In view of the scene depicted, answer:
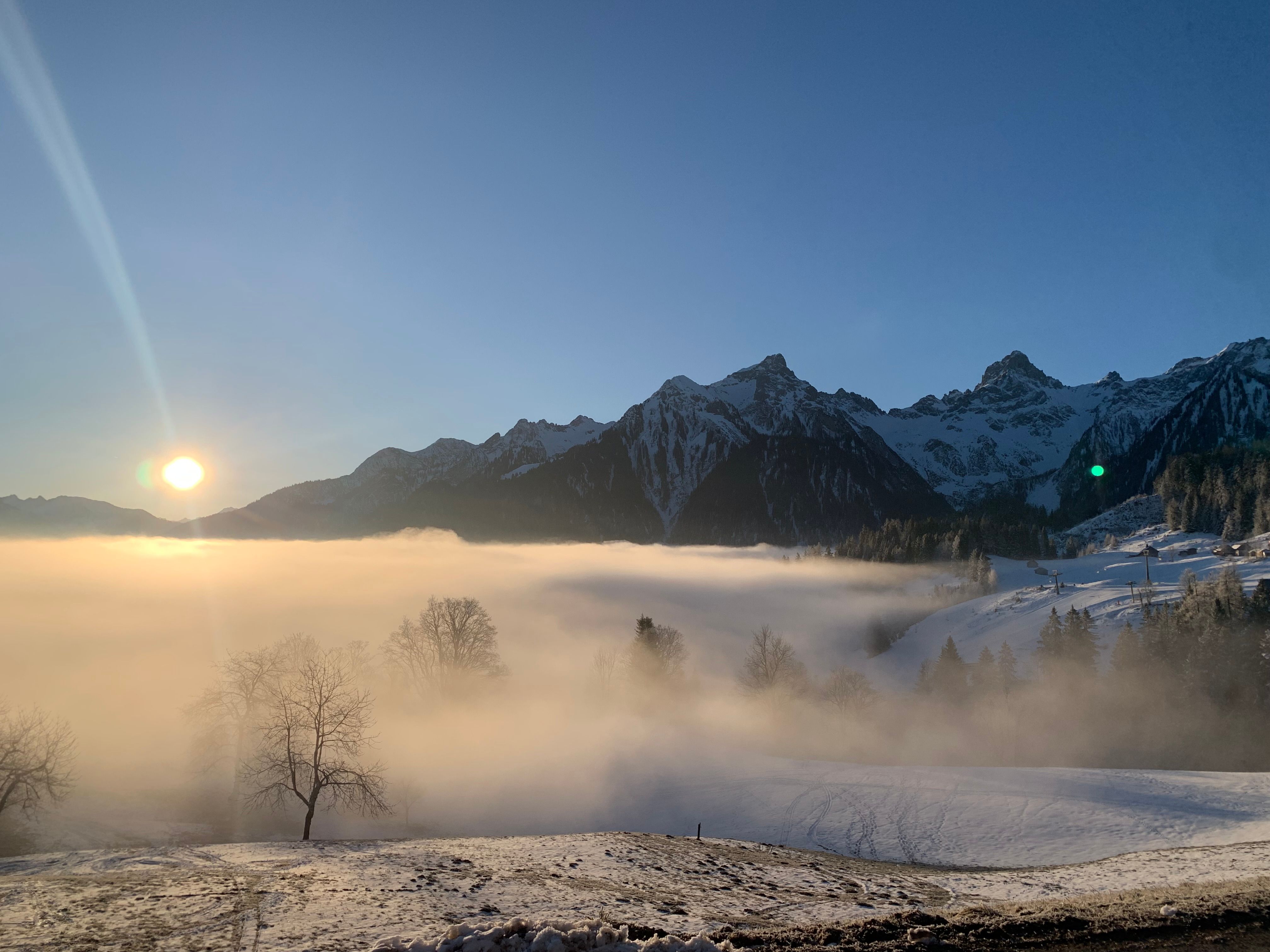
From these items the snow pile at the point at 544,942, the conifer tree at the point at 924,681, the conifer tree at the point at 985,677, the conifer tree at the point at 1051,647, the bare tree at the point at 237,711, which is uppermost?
the snow pile at the point at 544,942

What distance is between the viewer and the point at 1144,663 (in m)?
79.6

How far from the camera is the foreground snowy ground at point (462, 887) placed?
1538cm

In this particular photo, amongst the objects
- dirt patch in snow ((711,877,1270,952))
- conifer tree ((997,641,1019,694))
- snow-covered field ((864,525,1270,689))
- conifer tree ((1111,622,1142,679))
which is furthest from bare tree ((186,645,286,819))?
snow-covered field ((864,525,1270,689))

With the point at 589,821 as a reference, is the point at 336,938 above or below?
above

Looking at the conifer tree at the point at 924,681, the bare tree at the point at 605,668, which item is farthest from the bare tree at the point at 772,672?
the bare tree at the point at 605,668

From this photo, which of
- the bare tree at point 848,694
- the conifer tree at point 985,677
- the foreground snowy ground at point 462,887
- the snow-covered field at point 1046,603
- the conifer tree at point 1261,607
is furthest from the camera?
the snow-covered field at point 1046,603

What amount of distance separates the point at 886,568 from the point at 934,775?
537 feet

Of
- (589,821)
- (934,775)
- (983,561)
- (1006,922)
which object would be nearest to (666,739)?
(589,821)

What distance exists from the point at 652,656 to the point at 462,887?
5963 centimetres

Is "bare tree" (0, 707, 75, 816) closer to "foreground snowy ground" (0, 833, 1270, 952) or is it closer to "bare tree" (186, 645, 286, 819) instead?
"bare tree" (186, 645, 286, 819)

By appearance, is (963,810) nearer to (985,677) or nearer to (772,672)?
(772,672)

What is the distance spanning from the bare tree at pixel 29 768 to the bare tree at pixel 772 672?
6985 centimetres

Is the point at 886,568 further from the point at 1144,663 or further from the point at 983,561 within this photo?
the point at 1144,663

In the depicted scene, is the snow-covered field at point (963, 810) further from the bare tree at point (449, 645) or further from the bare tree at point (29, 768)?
the bare tree at point (29, 768)
